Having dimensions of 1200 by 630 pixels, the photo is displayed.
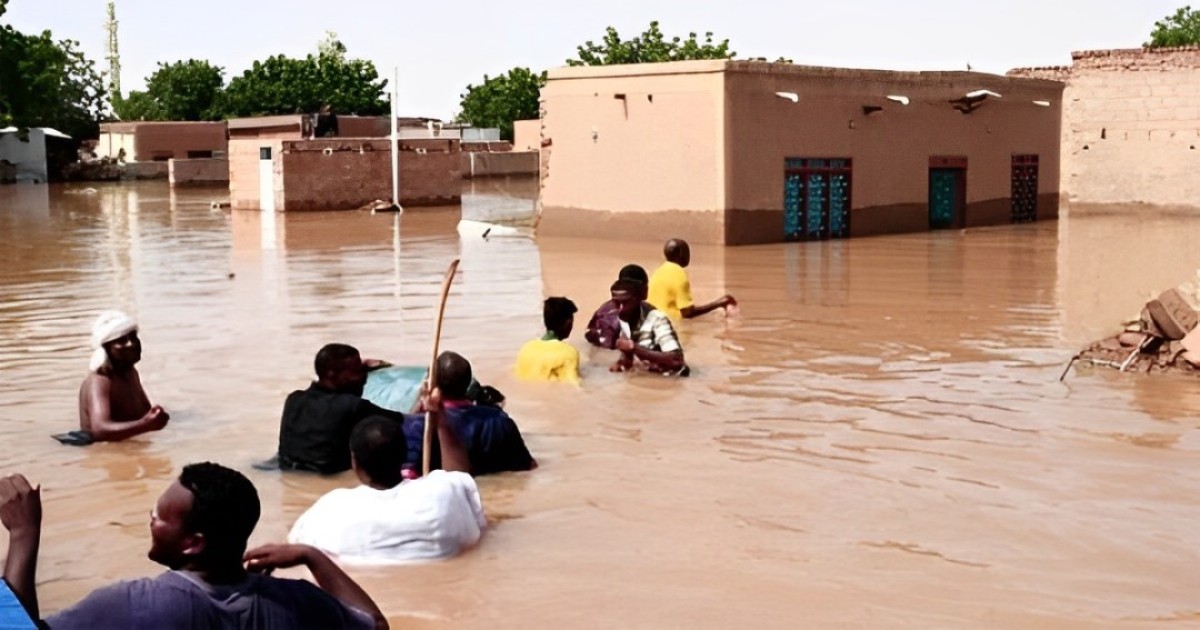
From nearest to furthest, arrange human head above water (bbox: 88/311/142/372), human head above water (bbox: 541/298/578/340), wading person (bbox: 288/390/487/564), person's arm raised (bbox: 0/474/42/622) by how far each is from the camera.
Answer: person's arm raised (bbox: 0/474/42/622) < wading person (bbox: 288/390/487/564) < human head above water (bbox: 88/311/142/372) < human head above water (bbox: 541/298/578/340)

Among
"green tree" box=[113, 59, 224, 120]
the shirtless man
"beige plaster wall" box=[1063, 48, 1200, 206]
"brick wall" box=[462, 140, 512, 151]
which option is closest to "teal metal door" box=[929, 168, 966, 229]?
"beige plaster wall" box=[1063, 48, 1200, 206]

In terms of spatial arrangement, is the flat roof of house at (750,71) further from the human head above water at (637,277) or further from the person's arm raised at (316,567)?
the person's arm raised at (316,567)

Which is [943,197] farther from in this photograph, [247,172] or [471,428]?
[471,428]

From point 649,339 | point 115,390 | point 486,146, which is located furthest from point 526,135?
point 115,390

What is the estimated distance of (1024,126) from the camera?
29.1 metres

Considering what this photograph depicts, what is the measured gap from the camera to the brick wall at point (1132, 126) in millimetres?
30922

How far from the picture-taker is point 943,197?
27.1m

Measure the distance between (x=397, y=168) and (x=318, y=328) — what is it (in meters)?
21.5

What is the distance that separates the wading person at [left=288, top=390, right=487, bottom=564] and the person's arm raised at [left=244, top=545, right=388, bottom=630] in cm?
118

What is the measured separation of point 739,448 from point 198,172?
45130 mm

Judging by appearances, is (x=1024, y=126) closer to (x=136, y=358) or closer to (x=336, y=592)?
(x=136, y=358)

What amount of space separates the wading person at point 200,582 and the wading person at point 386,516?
1812 mm

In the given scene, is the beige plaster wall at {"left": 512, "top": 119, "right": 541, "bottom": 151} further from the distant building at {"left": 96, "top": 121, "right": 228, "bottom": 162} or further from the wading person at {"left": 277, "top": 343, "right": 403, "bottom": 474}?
the wading person at {"left": 277, "top": 343, "right": 403, "bottom": 474}

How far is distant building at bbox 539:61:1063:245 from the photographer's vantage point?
73.5 ft
